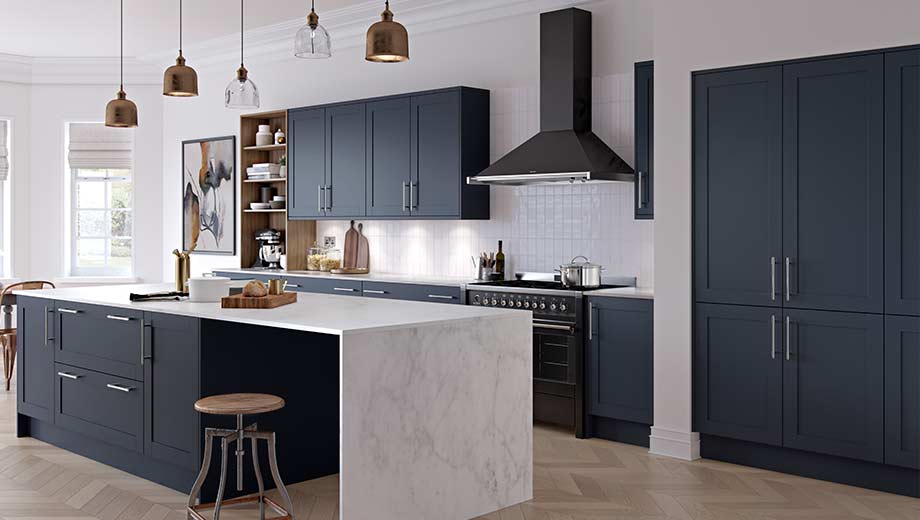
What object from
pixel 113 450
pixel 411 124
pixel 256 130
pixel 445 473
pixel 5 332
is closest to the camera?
pixel 445 473

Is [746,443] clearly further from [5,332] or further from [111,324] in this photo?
[5,332]

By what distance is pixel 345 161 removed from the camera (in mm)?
7578

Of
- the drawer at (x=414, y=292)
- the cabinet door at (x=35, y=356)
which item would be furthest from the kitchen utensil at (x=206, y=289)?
the drawer at (x=414, y=292)

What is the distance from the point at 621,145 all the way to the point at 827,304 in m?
1.93

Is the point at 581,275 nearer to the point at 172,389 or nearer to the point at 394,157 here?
the point at 394,157

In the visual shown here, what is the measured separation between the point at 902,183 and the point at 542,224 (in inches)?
106

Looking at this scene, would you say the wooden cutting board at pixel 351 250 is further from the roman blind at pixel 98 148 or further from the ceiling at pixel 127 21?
the roman blind at pixel 98 148

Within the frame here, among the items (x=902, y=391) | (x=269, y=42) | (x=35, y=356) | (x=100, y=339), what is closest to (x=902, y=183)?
(x=902, y=391)

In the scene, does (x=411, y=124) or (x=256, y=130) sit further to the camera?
(x=256, y=130)

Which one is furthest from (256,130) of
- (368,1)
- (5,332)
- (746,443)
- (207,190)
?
(746,443)

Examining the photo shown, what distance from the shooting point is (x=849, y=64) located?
4609 mm

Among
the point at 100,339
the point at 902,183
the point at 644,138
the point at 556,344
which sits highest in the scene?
the point at 644,138

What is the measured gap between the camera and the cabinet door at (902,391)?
4430 mm

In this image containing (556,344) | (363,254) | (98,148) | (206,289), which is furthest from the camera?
(98,148)
